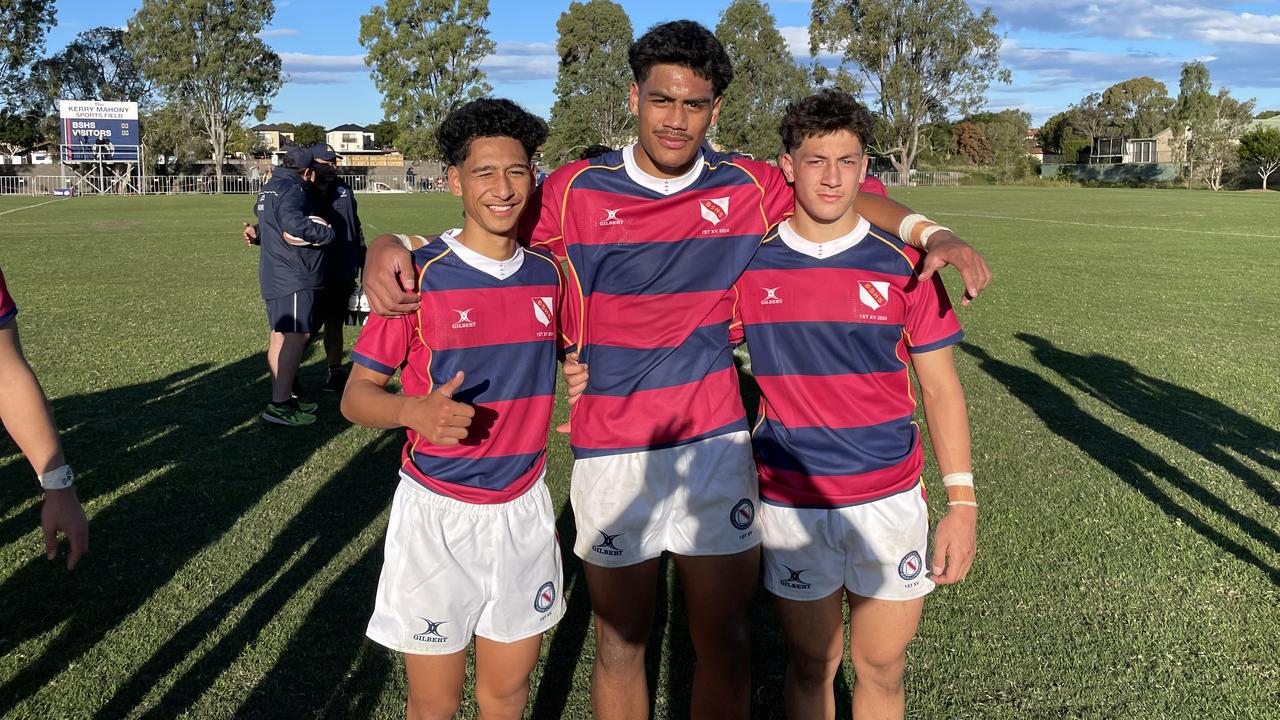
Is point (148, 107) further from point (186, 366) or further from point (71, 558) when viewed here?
point (71, 558)

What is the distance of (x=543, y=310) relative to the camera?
2.70 metres

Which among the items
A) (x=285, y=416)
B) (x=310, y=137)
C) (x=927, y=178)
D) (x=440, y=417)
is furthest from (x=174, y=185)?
(x=440, y=417)

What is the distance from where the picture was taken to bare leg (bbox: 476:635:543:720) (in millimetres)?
2660

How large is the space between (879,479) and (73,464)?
19.0ft

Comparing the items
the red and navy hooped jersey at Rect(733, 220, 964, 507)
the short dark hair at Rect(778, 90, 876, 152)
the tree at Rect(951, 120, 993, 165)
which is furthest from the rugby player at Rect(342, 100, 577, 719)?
the tree at Rect(951, 120, 993, 165)

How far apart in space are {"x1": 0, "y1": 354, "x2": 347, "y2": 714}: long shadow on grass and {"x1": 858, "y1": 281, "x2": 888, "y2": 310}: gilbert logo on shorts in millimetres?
3430

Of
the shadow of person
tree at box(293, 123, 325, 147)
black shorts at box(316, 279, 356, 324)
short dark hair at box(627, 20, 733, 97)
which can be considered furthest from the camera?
tree at box(293, 123, 325, 147)

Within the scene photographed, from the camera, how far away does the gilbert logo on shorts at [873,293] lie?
271cm

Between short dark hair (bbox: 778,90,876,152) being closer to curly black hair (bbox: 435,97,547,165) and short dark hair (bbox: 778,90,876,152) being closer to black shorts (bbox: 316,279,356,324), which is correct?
curly black hair (bbox: 435,97,547,165)

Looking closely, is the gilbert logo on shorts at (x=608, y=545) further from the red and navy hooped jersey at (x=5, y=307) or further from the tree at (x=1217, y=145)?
the tree at (x=1217, y=145)

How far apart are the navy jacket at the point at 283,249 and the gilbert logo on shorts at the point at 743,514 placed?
5.47 metres

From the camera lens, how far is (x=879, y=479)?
2.77m

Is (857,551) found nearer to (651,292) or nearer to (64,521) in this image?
(651,292)

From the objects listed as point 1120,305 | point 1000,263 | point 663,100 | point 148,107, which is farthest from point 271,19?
point 663,100
